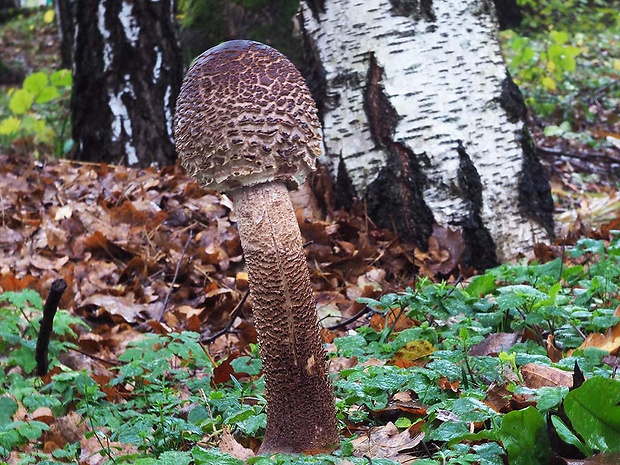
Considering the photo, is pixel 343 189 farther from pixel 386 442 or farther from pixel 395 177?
pixel 386 442

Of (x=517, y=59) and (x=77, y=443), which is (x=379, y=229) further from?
(x=517, y=59)

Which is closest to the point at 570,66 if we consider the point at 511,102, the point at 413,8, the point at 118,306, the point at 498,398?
the point at 511,102

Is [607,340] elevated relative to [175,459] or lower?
lower

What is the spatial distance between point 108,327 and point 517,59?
6.49 metres

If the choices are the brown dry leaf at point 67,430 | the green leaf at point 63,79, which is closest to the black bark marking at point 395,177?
the brown dry leaf at point 67,430

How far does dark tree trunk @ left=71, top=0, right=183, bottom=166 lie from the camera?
5934 mm

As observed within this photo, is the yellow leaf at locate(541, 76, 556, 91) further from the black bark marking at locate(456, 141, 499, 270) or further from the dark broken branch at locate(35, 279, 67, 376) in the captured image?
the dark broken branch at locate(35, 279, 67, 376)

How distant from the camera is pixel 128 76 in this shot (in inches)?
236

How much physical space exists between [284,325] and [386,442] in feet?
1.57

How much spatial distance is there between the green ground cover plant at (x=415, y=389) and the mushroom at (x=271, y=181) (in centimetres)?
16

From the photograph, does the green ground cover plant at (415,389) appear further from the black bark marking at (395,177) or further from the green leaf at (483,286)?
the black bark marking at (395,177)

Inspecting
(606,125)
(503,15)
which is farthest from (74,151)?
(503,15)

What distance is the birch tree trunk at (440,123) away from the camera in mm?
4309

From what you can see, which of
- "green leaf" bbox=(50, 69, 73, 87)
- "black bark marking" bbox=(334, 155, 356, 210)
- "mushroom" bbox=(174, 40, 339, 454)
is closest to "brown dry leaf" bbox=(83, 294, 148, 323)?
"black bark marking" bbox=(334, 155, 356, 210)
